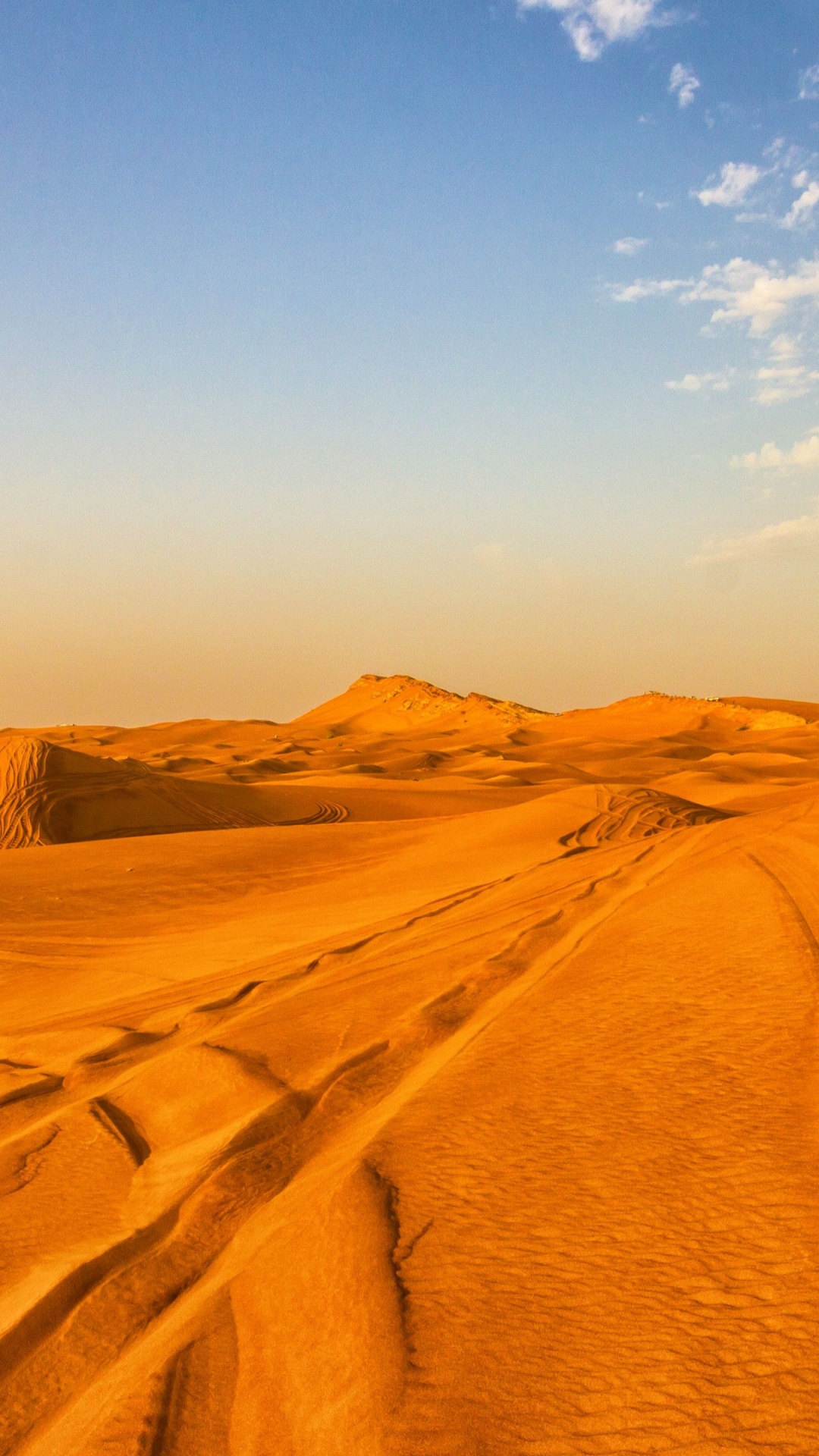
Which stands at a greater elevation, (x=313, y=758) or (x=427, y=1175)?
(x=313, y=758)

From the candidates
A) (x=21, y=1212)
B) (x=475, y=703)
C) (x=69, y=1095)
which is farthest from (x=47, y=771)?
(x=475, y=703)

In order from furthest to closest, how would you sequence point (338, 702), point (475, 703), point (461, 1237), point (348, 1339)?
point (338, 702), point (475, 703), point (461, 1237), point (348, 1339)

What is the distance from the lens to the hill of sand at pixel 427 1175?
2.50 meters

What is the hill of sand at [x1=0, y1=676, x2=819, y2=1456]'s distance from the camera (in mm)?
2496

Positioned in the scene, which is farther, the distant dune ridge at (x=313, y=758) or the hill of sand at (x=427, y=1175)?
the distant dune ridge at (x=313, y=758)

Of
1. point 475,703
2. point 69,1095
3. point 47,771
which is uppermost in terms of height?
point 475,703

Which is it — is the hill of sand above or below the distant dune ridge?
below

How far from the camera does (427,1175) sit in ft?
12.4

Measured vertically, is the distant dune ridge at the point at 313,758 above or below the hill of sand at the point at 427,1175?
above

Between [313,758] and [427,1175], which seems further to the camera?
[313,758]

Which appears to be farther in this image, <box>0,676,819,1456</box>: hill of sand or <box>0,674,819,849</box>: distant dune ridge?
<box>0,674,819,849</box>: distant dune ridge

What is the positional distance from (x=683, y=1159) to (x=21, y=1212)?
256 cm

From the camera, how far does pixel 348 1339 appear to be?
2.79 metres

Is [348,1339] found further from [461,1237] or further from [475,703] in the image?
[475,703]
